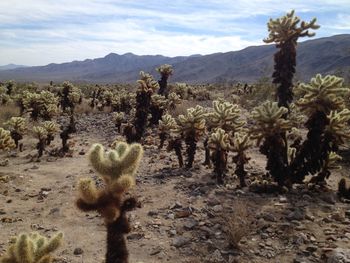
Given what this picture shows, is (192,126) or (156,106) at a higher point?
(192,126)

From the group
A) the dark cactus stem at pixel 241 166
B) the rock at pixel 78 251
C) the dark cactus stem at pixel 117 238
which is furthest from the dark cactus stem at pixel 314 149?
the dark cactus stem at pixel 117 238

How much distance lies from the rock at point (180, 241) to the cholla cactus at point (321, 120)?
4.08m

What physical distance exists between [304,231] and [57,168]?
826 centimetres

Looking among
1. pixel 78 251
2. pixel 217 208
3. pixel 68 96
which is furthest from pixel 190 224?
pixel 68 96

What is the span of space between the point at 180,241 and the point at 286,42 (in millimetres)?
7634

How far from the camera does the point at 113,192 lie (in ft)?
16.7

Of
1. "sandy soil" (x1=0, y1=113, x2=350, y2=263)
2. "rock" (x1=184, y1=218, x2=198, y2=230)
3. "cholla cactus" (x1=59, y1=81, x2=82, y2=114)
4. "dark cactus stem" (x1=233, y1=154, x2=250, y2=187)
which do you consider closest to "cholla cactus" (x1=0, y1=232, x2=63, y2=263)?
"sandy soil" (x1=0, y1=113, x2=350, y2=263)

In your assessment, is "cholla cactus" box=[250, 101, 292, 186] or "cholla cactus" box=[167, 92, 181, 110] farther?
"cholla cactus" box=[167, 92, 181, 110]

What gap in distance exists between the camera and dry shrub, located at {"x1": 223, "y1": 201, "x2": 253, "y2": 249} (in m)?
7.39

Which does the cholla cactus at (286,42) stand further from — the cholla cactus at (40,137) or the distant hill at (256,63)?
the distant hill at (256,63)

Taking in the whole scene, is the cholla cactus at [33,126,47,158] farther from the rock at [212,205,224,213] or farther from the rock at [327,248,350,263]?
the rock at [327,248,350,263]

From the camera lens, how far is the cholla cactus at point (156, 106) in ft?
63.6

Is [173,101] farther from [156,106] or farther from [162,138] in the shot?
[162,138]

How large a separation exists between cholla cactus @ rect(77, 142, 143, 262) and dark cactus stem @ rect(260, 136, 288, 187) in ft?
18.3
